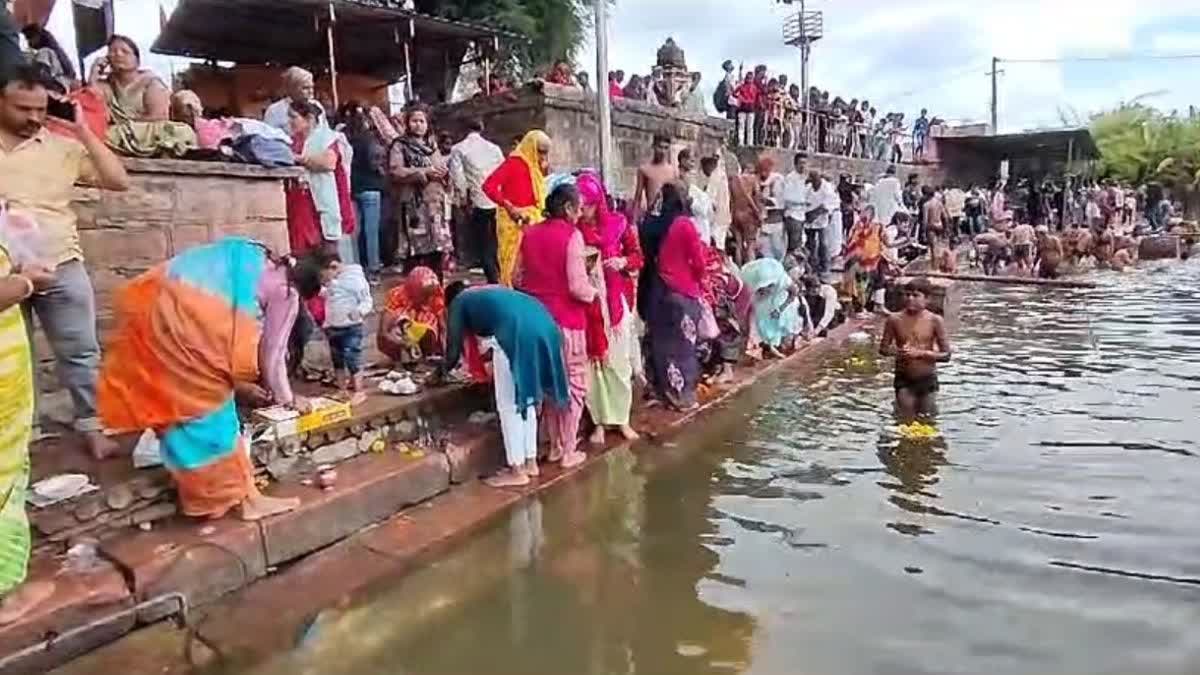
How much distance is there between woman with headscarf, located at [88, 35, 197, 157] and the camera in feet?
18.4

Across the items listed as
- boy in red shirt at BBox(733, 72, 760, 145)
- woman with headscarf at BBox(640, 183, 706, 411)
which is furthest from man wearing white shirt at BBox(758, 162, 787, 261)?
boy in red shirt at BBox(733, 72, 760, 145)

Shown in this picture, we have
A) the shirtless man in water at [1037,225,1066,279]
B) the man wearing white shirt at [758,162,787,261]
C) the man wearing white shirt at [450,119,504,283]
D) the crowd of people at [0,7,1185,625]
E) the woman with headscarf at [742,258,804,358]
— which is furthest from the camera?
the shirtless man in water at [1037,225,1066,279]

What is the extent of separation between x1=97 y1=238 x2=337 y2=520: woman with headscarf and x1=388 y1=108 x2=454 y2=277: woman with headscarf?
4.21m

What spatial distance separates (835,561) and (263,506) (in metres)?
2.55

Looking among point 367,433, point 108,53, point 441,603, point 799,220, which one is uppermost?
point 108,53

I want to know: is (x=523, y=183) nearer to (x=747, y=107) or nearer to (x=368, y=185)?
(x=368, y=185)

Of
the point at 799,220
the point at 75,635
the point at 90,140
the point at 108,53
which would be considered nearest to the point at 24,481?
the point at 75,635

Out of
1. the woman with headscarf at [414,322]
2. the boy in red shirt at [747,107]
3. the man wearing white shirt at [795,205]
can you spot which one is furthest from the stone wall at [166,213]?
the boy in red shirt at [747,107]

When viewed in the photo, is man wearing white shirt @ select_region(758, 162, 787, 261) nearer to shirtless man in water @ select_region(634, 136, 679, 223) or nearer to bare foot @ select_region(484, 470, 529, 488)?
shirtless man in water @ select_region(634, 136, 679, 223)

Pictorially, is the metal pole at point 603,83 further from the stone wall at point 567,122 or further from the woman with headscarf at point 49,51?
the woman with headscarf at point 49,51

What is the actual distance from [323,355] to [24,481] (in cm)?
331

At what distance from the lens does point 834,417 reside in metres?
7.46

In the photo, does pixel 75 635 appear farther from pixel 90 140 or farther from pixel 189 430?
pixel 90 140

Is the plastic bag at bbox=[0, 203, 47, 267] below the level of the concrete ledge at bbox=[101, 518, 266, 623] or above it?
above
